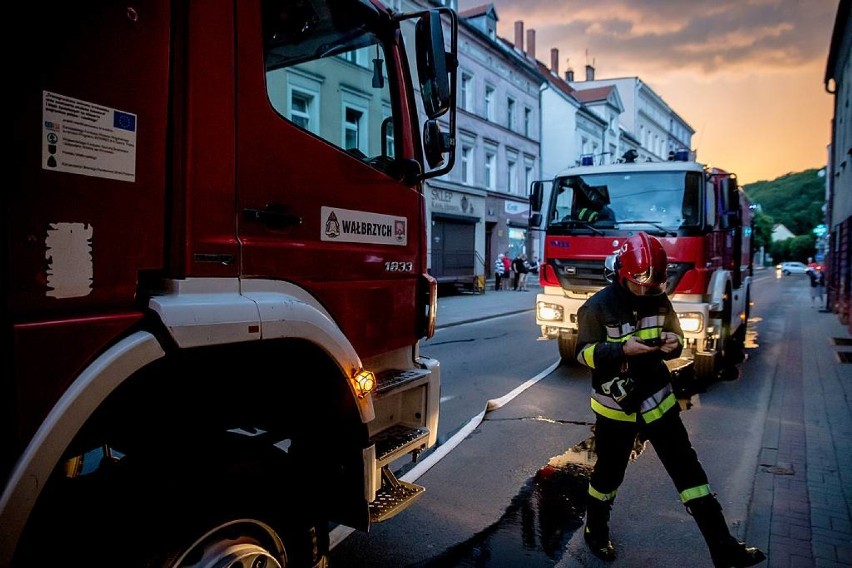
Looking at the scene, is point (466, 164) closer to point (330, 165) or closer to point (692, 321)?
point (692, 321)

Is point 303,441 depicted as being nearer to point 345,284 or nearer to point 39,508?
point 345,284

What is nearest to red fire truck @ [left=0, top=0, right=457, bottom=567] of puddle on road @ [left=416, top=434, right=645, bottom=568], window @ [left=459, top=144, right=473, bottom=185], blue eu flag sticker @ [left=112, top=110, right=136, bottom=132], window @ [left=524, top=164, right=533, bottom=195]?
blue eu flag sticker @ [left=112, top=110, right=136, bottom=132]

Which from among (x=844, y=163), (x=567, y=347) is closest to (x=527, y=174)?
(x=844, y=163)

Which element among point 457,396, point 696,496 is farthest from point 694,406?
point 696,496

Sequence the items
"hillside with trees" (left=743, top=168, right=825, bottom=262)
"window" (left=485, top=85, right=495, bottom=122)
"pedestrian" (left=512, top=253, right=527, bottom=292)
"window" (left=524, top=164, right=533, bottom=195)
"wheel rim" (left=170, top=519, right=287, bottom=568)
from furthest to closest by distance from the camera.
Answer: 1. "hillside with trees" (left=743, top=168, right=825, bottom=262)
2. "window" (left=524, top=164, right=533, bottom=195)
3. "window" (left=485, top=85, right=495, bottom=122)
4. "pedestrian" (left=512, top=253, right=527, bottom=292)
5. "wheel rim" (left=170, top=519, right=287, bottom=568)

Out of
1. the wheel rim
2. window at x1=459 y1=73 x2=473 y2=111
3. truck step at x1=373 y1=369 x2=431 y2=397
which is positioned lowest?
the wheel rim

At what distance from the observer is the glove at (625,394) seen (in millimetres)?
3239

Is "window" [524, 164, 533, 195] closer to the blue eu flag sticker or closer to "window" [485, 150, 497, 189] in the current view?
"window" [485, 150, 497, 189]

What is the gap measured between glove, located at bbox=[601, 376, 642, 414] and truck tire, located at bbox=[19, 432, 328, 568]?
1775 mm

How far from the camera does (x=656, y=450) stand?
3246 millimetres

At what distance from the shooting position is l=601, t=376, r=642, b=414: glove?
Result: 3.24 m

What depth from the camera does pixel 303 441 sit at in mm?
2684

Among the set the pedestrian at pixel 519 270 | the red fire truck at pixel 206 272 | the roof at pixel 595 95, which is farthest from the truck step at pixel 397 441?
the roof at pixel 595 95

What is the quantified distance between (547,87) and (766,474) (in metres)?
33.3
